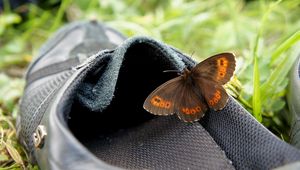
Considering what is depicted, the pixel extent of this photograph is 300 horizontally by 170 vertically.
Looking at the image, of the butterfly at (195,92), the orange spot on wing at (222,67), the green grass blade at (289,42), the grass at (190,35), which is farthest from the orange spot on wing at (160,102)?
the green grass blade at (289,42)

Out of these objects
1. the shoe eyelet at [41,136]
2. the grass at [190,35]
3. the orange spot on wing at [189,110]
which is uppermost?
the orange spot on wing at [189,110]

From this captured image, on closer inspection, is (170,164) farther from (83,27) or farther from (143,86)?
(83,27)

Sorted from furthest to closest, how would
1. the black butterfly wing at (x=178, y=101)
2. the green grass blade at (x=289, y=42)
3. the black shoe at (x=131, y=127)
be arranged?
1. the green grass blade at (x=289, y=42)
2. the black butterfly wing at (x=178, y=101)
3. the black shoe at (x=131, y=127)

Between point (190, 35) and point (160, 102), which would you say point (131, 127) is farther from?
point (190, 35)

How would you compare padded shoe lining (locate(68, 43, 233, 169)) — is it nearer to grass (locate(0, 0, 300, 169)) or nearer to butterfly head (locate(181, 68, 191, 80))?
butterfly head (locate(181, 68, 191, 80))

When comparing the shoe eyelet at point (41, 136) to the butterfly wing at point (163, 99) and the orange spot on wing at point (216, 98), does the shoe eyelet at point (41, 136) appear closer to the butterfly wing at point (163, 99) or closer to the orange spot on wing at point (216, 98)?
the butterfly wing at point (163, 99)

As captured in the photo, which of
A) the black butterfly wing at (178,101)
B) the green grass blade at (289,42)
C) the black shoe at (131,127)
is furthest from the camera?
the green grass blade at (289,42)

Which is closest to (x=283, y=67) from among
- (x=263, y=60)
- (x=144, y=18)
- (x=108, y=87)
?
(x=263, y=60)
